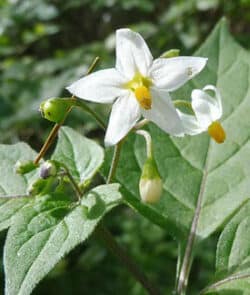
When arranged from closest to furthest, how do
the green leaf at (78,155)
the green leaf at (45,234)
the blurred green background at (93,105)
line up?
the green leaf at (45,234) < the green leaf at (78,155) < the blurred green background at (93,105)

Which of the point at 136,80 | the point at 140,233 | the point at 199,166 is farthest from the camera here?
the point at 140,233

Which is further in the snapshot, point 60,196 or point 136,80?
point 136,80

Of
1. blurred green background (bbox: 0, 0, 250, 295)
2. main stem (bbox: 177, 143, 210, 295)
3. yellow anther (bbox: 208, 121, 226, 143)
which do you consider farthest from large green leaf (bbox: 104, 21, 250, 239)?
blurred green background (bbox: 0, 0, 250, 295)

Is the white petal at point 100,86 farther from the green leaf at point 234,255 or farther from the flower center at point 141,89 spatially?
the green leaf at point 234,255

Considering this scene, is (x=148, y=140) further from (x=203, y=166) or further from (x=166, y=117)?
(x=203, y=166)

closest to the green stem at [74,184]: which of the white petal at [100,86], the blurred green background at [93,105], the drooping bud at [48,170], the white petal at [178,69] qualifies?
the drooping bud at [48,170]

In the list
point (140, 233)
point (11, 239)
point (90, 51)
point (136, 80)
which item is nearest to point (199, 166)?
point (136, 80)

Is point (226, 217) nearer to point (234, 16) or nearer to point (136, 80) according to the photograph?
point (136, 80)
